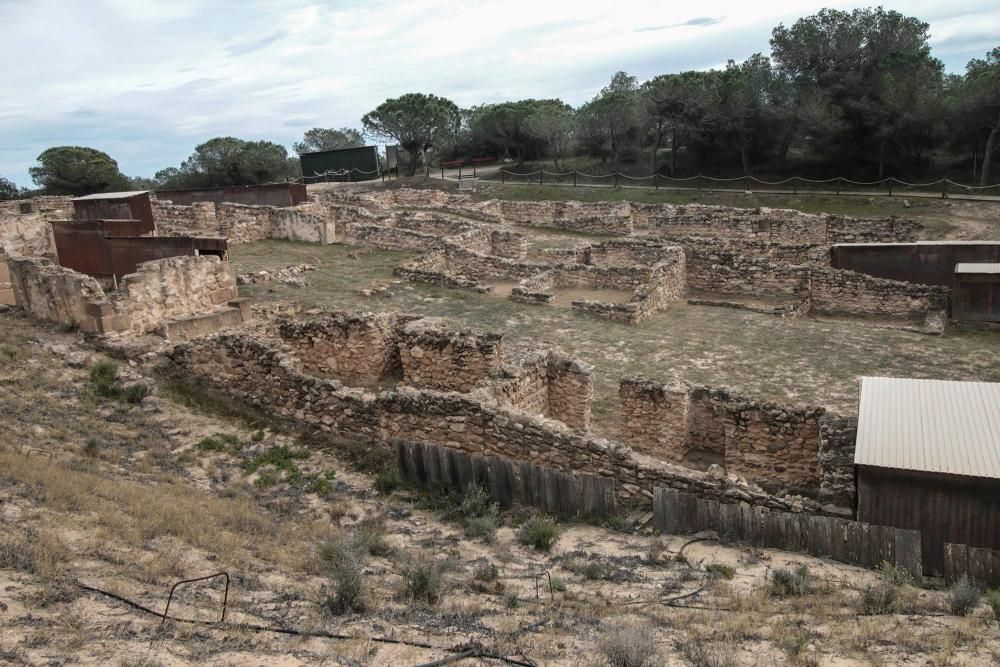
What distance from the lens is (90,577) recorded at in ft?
18.0

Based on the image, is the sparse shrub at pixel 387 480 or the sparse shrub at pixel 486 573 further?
the sparse shrub at pixel 387 480

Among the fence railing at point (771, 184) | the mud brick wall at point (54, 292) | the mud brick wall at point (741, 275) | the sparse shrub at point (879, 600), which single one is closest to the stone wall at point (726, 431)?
the sparse shrub at point (879, 600)

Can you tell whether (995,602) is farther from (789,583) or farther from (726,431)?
(726,431)

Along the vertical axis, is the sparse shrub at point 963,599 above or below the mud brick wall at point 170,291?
below

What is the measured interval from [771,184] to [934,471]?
34.9 metres

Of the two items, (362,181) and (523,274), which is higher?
(362,181)

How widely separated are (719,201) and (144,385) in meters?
31.7

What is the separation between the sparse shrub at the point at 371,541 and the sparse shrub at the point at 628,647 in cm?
299

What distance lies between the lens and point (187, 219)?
1224 inches

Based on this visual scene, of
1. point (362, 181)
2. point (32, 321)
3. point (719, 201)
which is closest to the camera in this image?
point (32, 321)

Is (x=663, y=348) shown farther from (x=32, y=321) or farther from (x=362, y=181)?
(x=362, y=181)

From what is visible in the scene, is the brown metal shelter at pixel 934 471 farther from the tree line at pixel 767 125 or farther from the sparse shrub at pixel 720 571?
the tree line at pixel 767 125

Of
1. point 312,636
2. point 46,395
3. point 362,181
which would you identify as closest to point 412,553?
point 312,636

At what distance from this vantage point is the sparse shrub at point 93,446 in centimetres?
930
